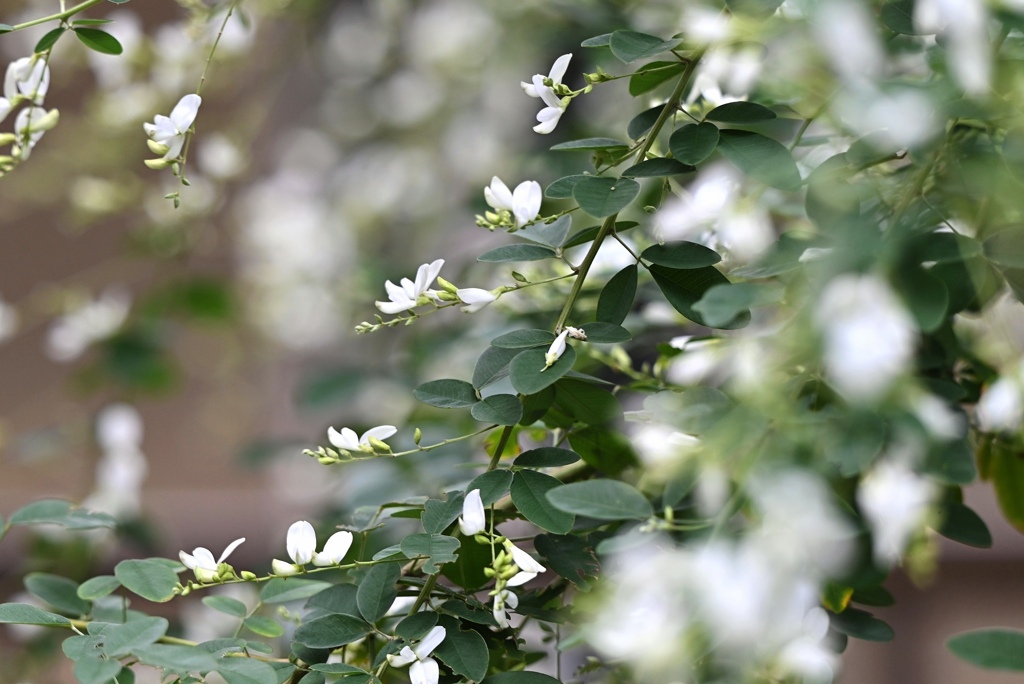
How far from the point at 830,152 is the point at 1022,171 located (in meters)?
0.25

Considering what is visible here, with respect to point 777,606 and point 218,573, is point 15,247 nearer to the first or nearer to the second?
point 218,573

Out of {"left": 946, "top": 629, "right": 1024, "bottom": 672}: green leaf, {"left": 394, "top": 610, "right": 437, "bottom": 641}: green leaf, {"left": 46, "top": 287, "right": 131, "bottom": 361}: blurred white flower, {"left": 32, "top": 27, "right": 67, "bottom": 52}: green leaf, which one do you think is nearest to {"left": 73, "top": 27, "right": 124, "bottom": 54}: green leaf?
{"left": 32, "top": 27, "right": 67, "bottom": 52}: green leaf

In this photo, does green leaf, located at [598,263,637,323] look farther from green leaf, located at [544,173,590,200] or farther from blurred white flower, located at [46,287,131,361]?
blurred white flower, located at [46,287,131,361]

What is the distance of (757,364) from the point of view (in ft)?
0.89

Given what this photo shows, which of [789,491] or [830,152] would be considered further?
[830,152]

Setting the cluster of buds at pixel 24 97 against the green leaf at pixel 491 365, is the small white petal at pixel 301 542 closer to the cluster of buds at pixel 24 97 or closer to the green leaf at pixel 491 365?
the green leaf at pixel 491 365

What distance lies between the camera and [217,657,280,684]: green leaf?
0.31 meters

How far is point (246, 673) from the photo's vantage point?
314 millimetres

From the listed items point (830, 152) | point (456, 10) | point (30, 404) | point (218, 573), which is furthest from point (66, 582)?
point (30, 404)

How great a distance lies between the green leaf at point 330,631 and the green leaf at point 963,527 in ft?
0.83

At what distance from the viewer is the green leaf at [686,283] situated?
36 centimetres

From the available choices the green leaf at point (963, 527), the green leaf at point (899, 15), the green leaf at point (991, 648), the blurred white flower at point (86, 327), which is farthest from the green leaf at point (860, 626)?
the blurred white flower at point (86, 327)

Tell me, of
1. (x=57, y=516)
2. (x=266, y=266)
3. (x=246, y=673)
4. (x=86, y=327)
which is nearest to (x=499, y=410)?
(x=246, y=673)

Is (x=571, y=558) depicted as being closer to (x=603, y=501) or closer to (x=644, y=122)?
(x=603, y=501)
